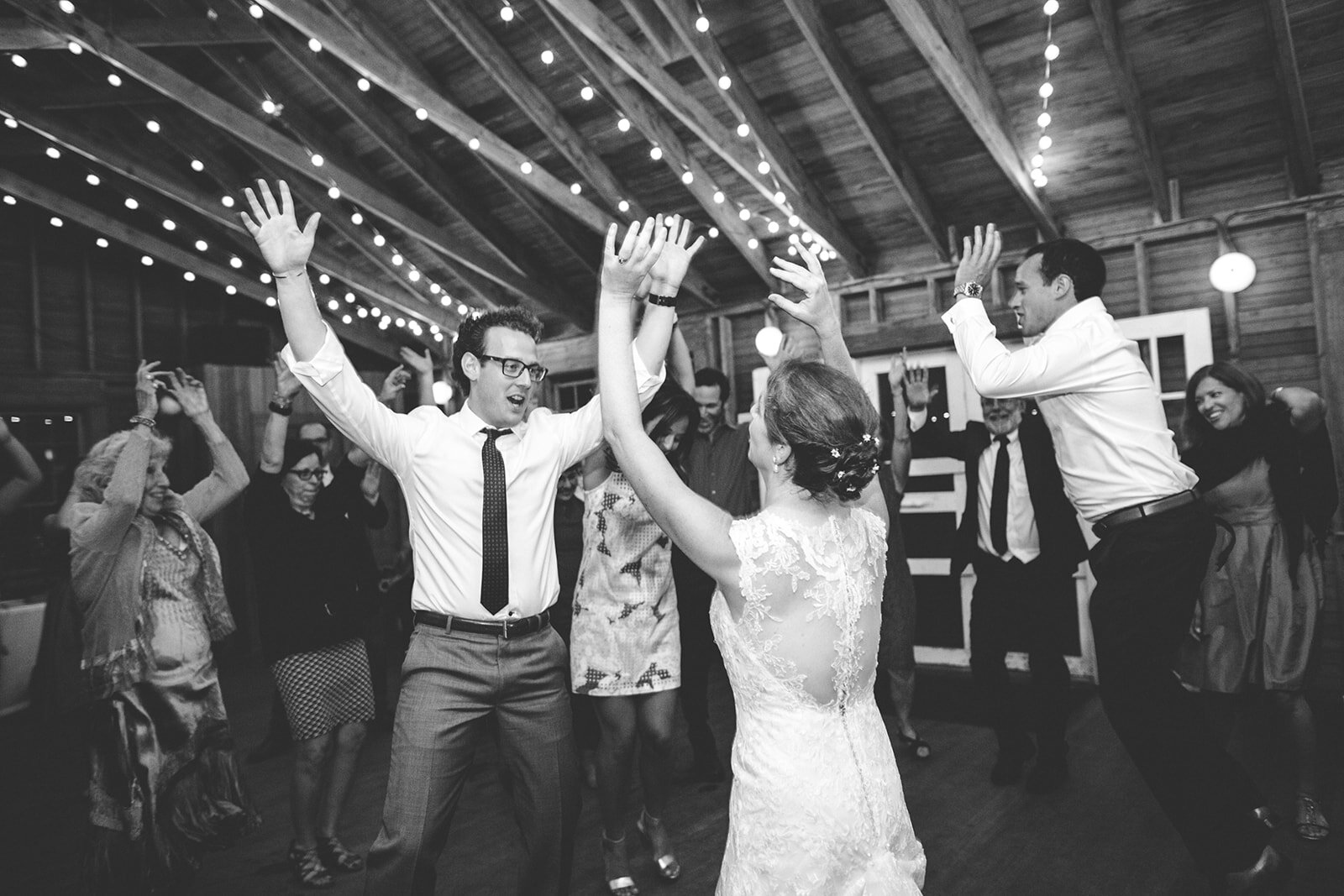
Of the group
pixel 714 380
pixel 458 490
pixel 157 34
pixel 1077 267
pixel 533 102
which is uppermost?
pixel 157 34

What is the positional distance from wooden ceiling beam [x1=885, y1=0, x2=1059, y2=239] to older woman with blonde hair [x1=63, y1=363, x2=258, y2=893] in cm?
355

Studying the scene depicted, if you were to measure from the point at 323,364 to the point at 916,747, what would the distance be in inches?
126

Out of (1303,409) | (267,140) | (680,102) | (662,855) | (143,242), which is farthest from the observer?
(143,242)

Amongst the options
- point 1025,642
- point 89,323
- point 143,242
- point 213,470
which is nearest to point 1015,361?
point 1025,642

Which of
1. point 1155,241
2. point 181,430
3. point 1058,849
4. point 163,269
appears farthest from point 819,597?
point 163,269

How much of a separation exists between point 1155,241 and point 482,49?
433 cm

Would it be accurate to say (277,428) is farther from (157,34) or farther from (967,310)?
(157,34)

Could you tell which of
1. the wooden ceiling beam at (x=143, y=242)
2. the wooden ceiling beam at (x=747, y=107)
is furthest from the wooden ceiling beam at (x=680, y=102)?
the wooden ceiling beam at (x=143, y=242)

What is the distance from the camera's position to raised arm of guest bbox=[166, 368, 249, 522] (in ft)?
9.38

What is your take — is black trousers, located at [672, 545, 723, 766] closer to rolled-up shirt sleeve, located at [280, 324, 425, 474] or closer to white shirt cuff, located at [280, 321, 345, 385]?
rolled-up shirt sleeve, located at [280, 324, 425, 474]

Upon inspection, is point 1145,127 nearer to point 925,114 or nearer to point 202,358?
point 925,114

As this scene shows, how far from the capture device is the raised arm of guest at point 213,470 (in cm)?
286

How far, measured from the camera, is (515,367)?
2.08 meters

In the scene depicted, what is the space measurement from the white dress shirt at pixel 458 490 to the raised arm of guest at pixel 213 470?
3.90ft
